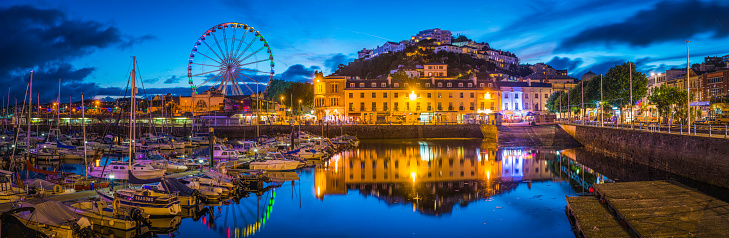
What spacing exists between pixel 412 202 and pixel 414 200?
0.53 m

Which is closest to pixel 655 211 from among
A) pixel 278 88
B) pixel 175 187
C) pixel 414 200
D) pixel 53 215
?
pixel 414 200

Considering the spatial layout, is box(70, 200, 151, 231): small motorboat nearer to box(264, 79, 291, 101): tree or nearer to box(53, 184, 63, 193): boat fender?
box(53, 184, 63, 193): boat fender

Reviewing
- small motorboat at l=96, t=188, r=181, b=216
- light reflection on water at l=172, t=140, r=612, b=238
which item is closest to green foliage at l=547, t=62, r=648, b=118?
light reflection on water at l=172, t=140, r=612, b=238

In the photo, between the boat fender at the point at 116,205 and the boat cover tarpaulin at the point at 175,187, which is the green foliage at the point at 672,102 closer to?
the boat cover tarpaulin at the point at 175,187

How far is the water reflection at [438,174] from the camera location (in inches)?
1032

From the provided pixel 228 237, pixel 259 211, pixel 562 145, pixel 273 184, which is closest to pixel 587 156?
pixel 562 145

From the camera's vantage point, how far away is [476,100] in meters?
86.1

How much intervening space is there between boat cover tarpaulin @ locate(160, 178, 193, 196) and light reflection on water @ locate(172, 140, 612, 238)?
167 centimetres

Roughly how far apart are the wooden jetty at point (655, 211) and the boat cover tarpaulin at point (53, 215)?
17.8 meters

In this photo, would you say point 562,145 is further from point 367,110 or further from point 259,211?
point 259,211

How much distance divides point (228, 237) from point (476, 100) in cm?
7268

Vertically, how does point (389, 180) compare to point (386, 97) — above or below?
below

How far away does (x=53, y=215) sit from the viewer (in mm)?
16328

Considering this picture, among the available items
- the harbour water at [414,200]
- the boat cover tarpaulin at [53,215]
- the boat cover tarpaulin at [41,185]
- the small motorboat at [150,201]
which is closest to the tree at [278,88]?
the harbour water at [414,200]
